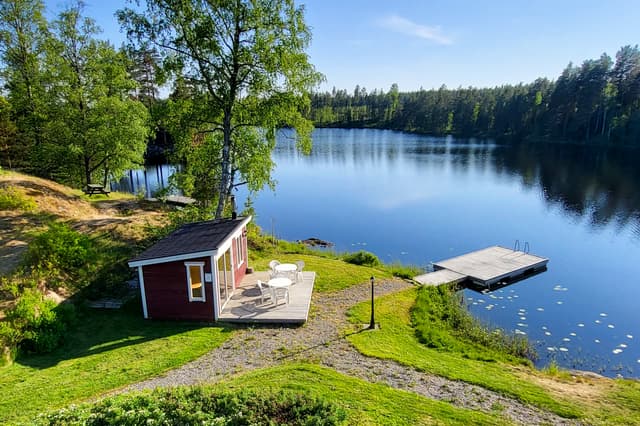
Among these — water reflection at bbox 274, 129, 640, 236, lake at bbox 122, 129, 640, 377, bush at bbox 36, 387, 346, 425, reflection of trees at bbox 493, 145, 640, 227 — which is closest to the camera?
bush at bbox 36, 387, 346, 425

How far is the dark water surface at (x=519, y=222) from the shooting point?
13102 mm

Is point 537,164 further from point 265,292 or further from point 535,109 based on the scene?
point 265,292

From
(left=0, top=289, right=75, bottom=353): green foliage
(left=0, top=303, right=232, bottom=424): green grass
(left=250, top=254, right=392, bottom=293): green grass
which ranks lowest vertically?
(left=250, top=254, right=392, bottom=293): green grass

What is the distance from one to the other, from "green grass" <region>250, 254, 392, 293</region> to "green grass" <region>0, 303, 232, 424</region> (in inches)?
186

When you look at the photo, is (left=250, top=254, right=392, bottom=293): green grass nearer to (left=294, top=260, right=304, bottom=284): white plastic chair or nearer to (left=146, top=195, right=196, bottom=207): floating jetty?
(left=294, top=260, right=304, bottom=284): white plastic chair

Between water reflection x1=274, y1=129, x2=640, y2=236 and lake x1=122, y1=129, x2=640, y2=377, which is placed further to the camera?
water reflection x1=274, y1=129, x2=640, y2=236

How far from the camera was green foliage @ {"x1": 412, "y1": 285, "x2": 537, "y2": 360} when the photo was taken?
1012cm

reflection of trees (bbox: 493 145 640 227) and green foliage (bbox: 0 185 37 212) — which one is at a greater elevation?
green foliage (bbox: 0 185 37 212)

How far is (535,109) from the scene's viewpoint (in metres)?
71.6

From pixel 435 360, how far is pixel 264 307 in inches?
191

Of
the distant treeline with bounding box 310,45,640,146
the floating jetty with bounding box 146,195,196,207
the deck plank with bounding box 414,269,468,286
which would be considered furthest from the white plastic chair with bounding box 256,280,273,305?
the distant treeline with bounding box 310,45,640,146

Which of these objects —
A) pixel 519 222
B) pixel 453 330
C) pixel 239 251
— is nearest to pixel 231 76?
pixel 239 251

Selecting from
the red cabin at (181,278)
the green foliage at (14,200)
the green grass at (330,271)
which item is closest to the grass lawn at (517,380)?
the green grass at (330,271)

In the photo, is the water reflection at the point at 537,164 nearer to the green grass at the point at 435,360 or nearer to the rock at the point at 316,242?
the rock at the point at 316,242
